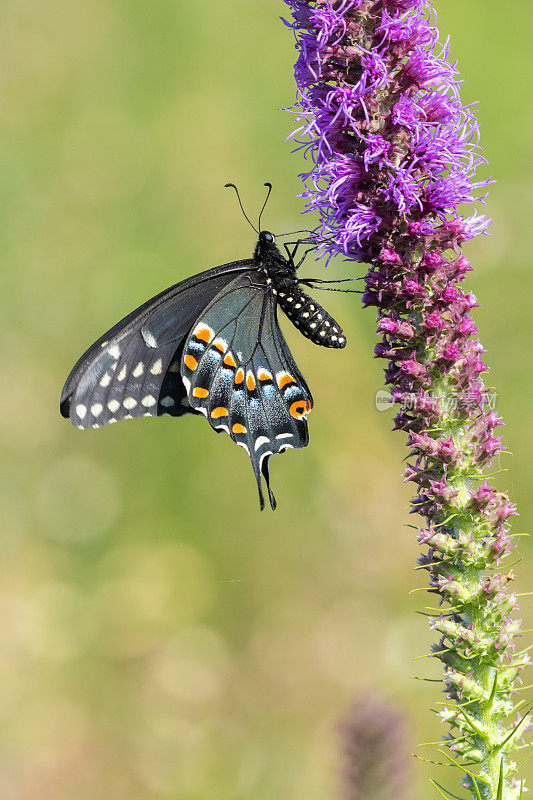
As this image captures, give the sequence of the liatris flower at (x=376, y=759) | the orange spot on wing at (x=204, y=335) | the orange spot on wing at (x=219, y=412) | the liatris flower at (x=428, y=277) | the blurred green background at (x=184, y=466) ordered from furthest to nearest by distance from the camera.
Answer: the blurred green background at (x=184, y=466) → the orange spot on wing at (x=204, y=335) → the orange spot on wing at (x=219, y=412) → the liatris flower at (x=376, y=759) → the liatris flower at (x=428, y=277)

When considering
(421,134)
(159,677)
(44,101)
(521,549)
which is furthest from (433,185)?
(44,101)

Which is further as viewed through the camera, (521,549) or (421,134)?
(521,549)

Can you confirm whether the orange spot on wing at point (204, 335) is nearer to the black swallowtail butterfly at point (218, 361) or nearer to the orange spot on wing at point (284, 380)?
the black swallowtail butterfly at point (218, 361)

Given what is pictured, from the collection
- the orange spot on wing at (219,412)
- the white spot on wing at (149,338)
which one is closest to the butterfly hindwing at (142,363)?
the white spot on wing at (149,338)

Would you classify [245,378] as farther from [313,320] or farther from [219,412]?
[313,320]

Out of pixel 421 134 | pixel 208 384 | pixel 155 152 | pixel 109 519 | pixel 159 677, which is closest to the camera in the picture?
pixel 421 134

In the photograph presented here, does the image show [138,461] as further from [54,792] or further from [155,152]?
[155,152]
